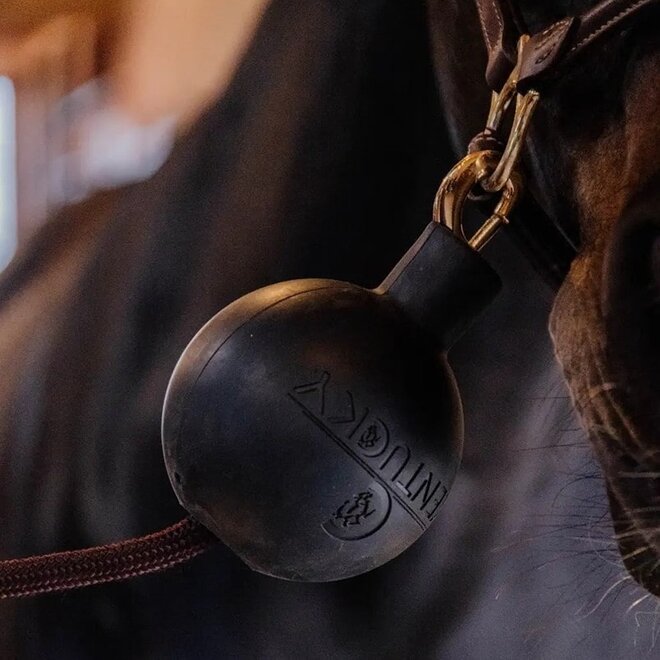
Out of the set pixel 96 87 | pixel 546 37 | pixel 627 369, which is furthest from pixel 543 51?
pixel 96 87

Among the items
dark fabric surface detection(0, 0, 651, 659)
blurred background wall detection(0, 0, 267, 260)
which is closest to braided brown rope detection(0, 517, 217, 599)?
dark fabric surface detection(0, 0, 651, 659)

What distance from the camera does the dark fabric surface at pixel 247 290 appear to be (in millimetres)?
567

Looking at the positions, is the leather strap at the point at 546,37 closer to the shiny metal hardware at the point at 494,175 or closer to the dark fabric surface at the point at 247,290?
the shiny metal hardware at the point at 494,175

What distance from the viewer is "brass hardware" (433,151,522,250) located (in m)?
0.40

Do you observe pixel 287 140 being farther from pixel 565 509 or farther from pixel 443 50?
pixel 565 509

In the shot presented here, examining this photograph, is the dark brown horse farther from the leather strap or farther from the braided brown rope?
the braided brown rope

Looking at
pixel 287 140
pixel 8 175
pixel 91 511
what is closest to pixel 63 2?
pixel 8 175

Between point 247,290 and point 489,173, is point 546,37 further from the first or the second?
point 247,290

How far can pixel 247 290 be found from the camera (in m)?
0.59

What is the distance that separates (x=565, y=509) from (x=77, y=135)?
0.47 m

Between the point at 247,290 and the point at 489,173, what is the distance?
0.72ft

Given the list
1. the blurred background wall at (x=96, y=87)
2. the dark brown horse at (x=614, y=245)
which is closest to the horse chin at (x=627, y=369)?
the dark brown horse at (x=614, y=245)

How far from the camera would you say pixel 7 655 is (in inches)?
22.5

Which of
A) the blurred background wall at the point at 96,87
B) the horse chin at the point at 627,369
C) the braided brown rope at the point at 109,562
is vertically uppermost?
the blurred background wall at the point at 96,87
